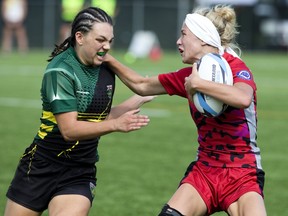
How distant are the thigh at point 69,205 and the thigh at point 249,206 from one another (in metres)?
0.95

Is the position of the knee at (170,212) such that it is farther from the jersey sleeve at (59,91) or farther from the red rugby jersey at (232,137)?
the jersey sleeve at (59,91)

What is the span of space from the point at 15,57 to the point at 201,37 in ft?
79.6

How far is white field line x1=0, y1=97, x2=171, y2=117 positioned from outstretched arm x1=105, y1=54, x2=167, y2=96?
8.40 m

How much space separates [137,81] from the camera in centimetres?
650

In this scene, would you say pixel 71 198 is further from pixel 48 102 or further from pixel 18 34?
pixel 18 34

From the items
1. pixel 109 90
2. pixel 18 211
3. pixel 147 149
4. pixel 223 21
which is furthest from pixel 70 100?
pixel 147 149

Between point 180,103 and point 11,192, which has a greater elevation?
point 11,192

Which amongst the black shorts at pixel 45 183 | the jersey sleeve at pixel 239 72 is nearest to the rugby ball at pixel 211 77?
the jersey sleeve at pixel 239 72

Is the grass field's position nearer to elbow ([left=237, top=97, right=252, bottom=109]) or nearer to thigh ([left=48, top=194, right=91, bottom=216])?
thigh ([left=48, top=194, right=91, bottom=216])

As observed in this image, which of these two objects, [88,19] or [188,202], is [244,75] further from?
[88,19]

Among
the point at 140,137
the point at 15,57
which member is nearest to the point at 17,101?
the point at 140,137

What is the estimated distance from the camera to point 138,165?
10.2 metres

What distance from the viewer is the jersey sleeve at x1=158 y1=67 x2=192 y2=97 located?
20.1 ft

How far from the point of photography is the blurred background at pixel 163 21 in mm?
35188
